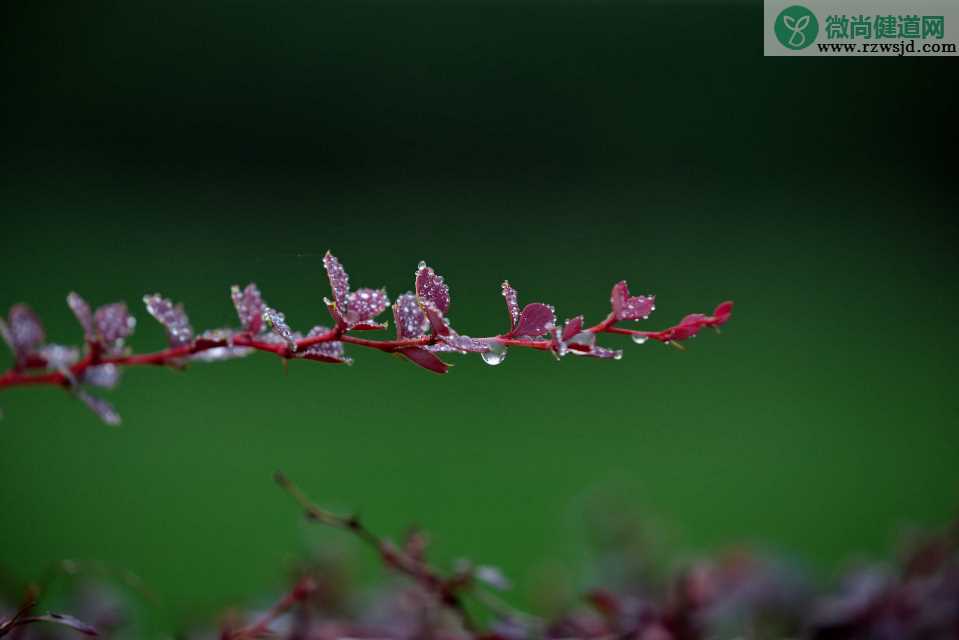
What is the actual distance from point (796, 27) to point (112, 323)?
3.71ft

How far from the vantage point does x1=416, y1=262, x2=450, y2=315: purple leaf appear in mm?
A: 319

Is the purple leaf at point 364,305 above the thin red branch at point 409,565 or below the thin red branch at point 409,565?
above

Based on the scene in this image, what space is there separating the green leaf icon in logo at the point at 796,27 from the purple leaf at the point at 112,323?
107cm

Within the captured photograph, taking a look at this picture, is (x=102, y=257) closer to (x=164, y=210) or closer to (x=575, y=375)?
(x=164, y=210)

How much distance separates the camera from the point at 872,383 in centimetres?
201

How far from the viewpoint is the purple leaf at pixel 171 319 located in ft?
1.01

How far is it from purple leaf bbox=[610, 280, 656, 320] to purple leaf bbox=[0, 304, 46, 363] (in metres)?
0.22

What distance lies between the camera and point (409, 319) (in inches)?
12.5

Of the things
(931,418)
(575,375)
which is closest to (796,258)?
(931,418)

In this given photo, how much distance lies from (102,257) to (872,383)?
1.98 meters

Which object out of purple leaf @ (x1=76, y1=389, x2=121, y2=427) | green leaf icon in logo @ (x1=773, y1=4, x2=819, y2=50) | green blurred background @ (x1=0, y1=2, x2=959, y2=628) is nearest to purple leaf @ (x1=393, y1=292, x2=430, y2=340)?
purple leaf @ (x1=76, y1=389, x2=121, y2=427)

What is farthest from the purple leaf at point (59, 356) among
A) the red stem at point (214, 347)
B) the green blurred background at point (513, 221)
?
the green blurred background at point (513, 221)

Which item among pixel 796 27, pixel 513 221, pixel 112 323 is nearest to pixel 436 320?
pixel 112 323

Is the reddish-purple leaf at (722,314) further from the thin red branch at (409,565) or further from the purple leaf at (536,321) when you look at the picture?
the thin red branch at (409,565)
